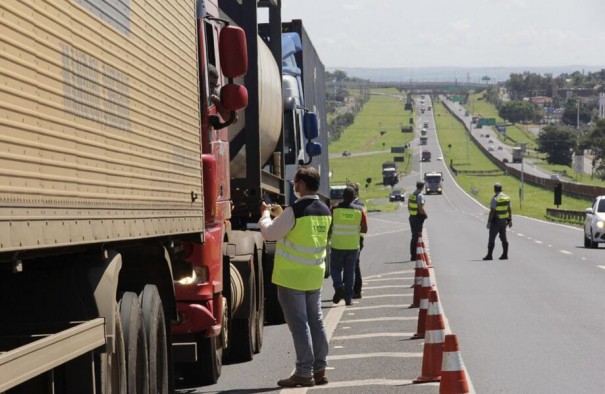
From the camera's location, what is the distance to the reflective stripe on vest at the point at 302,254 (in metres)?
11.2

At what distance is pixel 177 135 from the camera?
897 cm

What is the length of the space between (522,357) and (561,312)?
505cm

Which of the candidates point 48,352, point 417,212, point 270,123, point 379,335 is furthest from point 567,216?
point 48,352

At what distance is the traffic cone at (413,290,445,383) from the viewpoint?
1076 centimetres

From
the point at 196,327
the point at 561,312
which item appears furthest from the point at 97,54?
the point at 561,312

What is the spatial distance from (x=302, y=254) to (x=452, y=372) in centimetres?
284

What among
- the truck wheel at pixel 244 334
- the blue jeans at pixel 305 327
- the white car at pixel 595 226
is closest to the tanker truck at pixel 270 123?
the truck wheel at pixel 244 334

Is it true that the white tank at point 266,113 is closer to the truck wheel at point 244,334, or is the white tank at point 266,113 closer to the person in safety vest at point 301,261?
the truck wheel at point 244,334

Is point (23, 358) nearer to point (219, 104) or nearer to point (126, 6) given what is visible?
point (126, 6)

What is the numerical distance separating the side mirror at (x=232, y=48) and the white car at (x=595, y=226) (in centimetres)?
2938

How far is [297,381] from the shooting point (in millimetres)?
11078

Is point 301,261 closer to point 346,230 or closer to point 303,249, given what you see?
point 303,249

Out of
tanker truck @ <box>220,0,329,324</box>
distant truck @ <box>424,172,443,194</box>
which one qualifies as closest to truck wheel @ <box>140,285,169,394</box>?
tanker truck @ <box>220,0,329,324</box>

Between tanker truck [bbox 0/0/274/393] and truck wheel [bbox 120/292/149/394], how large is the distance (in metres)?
0.01
